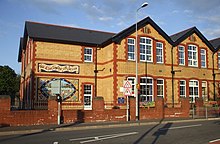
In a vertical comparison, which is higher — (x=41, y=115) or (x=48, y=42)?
(x=48, y=42)

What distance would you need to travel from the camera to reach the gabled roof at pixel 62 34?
26188mm

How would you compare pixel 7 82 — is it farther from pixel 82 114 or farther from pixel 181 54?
pixel 82 114

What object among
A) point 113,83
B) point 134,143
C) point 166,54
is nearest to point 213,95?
point 166,54

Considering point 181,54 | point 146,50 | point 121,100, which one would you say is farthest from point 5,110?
point 181,54

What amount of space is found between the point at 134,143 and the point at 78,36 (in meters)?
19.8

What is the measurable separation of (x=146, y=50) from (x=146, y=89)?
420cm

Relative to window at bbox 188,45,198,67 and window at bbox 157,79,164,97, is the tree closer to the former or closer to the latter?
window at bbox 157,79,164,97

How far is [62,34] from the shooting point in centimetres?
2800

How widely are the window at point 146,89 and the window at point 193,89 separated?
594 cm

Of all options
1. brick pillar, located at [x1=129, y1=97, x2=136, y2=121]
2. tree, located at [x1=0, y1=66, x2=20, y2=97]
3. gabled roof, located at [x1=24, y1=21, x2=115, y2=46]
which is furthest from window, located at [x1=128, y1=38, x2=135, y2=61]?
tree, located at [x1=0, y1=66, x2=20, y2=97]

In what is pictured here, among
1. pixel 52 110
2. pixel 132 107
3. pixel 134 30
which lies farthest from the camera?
pixel 134 30

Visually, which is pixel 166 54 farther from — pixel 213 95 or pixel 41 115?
pixel 41 115

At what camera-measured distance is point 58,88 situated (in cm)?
2617

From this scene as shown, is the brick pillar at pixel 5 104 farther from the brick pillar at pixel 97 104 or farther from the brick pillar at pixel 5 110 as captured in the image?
the brick pillar at pixel 97 104
